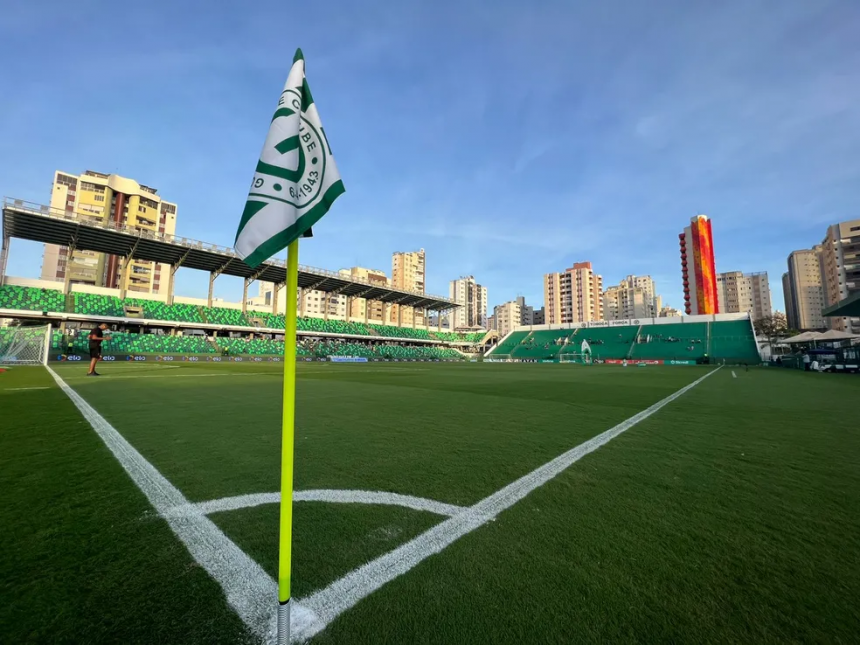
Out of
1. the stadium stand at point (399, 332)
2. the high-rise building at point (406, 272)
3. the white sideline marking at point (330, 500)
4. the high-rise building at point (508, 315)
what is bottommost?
the white sideline marking at point (330, 500)

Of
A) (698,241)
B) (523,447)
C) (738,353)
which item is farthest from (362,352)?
(698,241)

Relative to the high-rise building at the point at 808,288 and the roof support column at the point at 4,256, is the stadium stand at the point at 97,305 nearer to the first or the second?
the roof support column at the point at 4,256

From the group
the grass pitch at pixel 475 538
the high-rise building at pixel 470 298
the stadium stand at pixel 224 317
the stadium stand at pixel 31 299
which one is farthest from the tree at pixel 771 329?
the high-rise building at pixel 470 298

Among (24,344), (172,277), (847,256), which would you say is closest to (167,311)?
(172,277)

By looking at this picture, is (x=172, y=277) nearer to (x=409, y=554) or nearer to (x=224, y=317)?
(x=224, y=317)

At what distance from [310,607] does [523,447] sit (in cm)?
290

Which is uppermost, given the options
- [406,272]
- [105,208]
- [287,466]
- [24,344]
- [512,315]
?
[406,272]

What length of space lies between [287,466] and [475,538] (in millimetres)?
1113

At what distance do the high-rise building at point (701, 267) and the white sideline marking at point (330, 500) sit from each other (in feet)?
263

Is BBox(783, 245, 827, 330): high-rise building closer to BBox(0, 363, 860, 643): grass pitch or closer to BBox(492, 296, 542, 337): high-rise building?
BBox(492, 296, 542, 337): high-rise building

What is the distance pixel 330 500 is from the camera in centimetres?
251

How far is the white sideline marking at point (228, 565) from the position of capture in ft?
4.51

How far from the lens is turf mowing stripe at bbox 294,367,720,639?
4.73 ft

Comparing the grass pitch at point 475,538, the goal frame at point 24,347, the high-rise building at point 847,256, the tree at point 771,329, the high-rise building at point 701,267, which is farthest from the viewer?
the high-rise building at point 847,256
